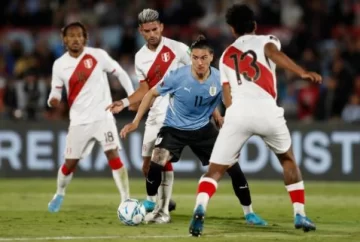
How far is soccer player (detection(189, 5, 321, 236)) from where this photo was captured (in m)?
10.0

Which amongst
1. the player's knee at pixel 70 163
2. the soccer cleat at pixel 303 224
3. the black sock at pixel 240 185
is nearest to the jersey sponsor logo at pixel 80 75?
the player's knee at pixel 70 163

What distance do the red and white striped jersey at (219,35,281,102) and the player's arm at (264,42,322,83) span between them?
0.20 feet

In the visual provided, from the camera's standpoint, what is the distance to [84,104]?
13055 mm

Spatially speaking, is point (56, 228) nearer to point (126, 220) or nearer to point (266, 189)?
point (126, 220)

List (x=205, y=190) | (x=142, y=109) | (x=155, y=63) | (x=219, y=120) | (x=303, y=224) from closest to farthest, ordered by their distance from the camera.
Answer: (x=205, y=190)
(x=303, y=224)
(x=142, y=109)
(x=219, y=120)
(x=155, y=63)

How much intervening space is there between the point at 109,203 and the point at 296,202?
4.45 meters

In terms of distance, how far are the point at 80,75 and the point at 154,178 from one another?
2312mm

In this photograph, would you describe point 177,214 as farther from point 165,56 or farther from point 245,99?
point 245,99

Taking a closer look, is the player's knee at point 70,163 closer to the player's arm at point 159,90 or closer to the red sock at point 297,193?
the player's arm at point 159,90

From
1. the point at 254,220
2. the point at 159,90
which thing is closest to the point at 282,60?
the point at 159,90

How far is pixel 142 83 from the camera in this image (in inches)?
485

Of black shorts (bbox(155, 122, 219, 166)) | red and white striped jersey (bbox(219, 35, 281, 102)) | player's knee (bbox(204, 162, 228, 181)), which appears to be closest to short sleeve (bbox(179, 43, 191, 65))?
black shorts (bbox(155, 122, 219, 166))

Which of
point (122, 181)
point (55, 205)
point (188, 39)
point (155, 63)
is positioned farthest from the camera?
point (188, 39)

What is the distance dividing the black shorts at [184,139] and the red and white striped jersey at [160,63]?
1072 millimetres
